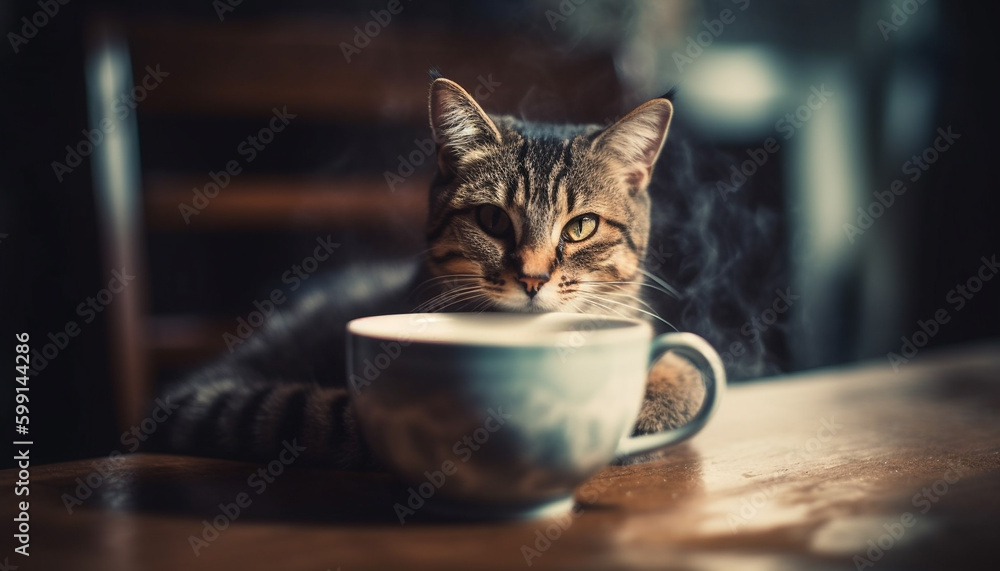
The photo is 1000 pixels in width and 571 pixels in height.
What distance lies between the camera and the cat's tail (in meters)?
0.61

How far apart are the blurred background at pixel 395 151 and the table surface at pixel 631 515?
745 mm

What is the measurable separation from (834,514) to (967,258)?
1.57 metres

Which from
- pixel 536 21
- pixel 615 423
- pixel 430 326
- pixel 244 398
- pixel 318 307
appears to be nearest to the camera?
pixel 615 423

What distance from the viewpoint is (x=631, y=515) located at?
1.52ft

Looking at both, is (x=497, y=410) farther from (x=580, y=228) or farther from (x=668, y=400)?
(x=580, y=228)

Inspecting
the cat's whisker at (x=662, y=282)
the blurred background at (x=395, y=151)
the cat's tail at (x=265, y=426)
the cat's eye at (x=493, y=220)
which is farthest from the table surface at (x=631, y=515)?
the blurred background at (x=395, y=151)

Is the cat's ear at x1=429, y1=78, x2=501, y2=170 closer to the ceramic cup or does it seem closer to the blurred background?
the ceramic cup

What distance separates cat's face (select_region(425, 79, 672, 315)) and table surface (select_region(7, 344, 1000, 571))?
0.77 ft

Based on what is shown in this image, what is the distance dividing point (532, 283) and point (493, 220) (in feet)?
0.39

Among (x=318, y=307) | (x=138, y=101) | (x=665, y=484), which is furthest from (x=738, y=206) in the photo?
(x=138, y=101)

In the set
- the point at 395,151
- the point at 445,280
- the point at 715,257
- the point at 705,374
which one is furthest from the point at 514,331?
the point at 395,151

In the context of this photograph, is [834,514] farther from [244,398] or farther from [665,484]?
[244,398]

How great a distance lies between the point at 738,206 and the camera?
144 centimetres

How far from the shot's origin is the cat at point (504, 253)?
2.21 ft
